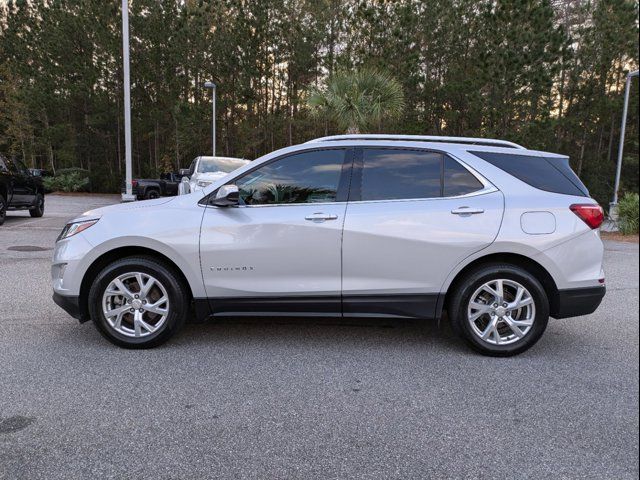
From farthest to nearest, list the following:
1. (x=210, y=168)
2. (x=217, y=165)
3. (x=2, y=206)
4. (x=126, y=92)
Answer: (x=126, y=92), (x=217, y=165), (x=210, y=168), (x=2, y=206)

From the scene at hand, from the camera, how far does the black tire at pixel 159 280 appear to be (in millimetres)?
4250

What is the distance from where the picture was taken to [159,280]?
426 centimetres

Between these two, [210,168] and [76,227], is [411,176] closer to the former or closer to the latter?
[76,227]

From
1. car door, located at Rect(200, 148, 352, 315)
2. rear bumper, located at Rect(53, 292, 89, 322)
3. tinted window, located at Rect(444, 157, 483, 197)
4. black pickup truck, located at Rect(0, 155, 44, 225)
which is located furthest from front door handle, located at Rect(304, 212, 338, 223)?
black pickup truck, located at Rect(0, 155, 44, 225)

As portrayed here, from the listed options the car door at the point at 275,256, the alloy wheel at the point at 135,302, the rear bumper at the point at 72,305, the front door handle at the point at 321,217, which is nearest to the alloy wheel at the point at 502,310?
the car door at the point at 275,256

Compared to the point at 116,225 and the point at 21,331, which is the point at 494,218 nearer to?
the point at 116,225

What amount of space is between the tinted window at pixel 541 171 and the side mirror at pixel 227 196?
2.10 meters

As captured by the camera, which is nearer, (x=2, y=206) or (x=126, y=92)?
(x=2, y=206)

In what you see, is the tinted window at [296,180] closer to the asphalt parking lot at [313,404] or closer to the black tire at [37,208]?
the asphalt parking lot at [313,404]

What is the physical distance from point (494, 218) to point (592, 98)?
30783 mm

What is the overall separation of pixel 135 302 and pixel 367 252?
2.01 metres

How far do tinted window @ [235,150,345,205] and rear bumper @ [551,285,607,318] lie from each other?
6.82 ft

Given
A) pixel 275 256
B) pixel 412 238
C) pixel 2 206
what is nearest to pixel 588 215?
pixel 412 238

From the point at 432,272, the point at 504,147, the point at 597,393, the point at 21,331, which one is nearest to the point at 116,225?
the point at 21,331
